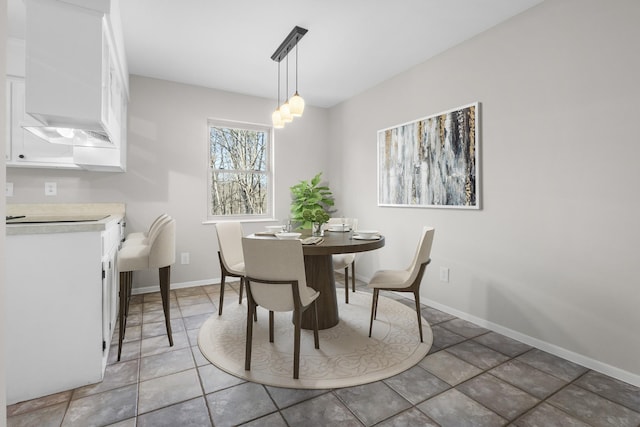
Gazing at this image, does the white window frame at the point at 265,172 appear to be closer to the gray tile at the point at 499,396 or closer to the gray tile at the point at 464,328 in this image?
the gray tile at the point at 464,328

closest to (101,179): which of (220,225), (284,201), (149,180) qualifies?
(149,180)

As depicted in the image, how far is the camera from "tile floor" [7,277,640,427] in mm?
1532

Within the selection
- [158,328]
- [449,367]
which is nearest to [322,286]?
[449,367]

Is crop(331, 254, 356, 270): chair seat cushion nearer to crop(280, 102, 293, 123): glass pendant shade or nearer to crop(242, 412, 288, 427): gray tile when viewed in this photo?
crop(280, 102, 293, 123): glass pendant shade

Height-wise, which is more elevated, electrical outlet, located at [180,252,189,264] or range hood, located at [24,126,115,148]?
range hood, located at [24,126,115,148]

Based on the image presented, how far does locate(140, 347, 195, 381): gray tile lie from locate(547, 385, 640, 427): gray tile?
220 centimetres

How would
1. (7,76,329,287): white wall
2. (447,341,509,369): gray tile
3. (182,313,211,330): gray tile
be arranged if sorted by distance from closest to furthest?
(447,341,509,369): gray tile
(182,313,211,330): gray tile
(7,76,329,287): white wall

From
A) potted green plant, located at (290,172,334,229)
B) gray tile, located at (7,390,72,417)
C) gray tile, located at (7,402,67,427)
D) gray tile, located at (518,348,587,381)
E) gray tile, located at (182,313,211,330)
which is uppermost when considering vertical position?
potted green plant, located at (290,172,334,229)

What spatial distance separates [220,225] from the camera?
2938 millimetres

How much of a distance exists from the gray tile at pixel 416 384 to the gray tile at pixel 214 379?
3.05ft

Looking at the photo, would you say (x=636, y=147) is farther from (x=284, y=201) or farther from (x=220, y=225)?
(x=284, y=201)

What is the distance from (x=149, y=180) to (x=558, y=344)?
4225 mm

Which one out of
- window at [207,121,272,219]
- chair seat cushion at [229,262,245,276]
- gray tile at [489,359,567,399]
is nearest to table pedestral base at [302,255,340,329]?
chair seat cushion at [229,262,245,276]

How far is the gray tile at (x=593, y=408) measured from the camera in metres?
1.54
